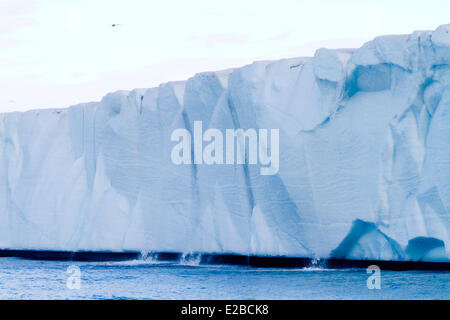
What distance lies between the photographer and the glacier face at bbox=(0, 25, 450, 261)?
1185 centimetres

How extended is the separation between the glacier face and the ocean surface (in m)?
0.36

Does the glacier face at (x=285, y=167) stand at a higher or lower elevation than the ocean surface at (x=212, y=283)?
higher

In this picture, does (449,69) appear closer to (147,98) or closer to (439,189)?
(439,189)

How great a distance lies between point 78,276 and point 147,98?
10.3 ft

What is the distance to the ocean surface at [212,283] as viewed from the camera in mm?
10992

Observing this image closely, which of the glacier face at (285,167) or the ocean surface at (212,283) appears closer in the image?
the ocean surface at (212,283)

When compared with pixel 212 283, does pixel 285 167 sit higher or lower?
higher

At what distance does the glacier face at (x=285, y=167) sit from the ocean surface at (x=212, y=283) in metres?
0.36

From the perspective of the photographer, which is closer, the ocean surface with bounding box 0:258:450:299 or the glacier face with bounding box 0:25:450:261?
the ocean surface with bounding box 0:258:450:299

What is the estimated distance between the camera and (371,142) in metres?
12.3

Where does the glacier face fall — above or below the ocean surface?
above

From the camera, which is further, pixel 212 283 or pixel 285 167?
pixel 285 167

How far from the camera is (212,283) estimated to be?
12.4 meters

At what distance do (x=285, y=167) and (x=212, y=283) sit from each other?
1979 mm
